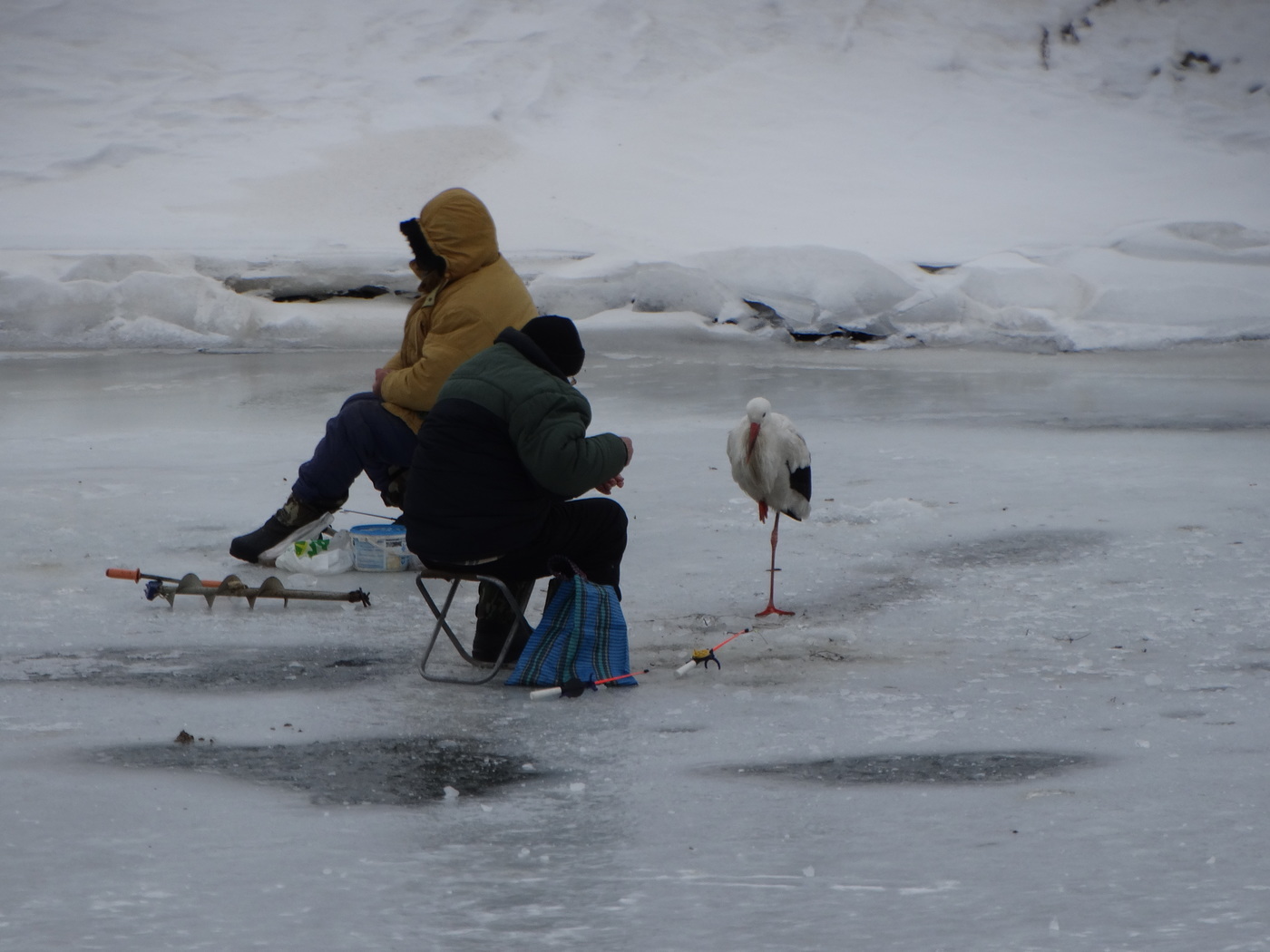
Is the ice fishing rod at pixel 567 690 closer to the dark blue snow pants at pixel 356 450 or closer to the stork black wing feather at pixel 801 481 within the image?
the stork black wing feather at pixel 801 481

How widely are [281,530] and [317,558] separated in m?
0.18

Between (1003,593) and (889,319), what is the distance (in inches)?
398

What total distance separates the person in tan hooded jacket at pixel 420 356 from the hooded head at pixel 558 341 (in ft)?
2.89

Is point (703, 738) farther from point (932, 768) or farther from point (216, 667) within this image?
point (216, 667)

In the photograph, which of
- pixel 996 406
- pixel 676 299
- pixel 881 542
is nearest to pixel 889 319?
pixel 676 299

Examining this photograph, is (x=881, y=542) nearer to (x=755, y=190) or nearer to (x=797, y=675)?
(x=797, y=675)

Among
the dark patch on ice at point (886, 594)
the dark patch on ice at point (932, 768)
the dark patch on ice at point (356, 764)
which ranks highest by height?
the dark patch on ice at point (886, 594)

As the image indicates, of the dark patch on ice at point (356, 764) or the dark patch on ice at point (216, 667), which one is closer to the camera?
the dark patch on ice at point (356, 764)

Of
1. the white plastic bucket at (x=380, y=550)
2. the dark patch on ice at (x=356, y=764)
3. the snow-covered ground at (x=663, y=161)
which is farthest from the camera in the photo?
the snow-covered ground at (x=663, y=161)

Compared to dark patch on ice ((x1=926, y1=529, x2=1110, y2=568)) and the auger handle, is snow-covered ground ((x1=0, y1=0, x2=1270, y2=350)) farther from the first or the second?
the auger handle

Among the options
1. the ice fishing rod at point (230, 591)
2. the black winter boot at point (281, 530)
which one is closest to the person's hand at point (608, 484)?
the ice fishing rod at point (230, 591)

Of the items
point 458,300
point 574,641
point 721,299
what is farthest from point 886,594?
point 721,299

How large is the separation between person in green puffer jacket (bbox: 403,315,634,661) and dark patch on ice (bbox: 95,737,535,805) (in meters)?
0.68

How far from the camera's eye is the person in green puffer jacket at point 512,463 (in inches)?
156
